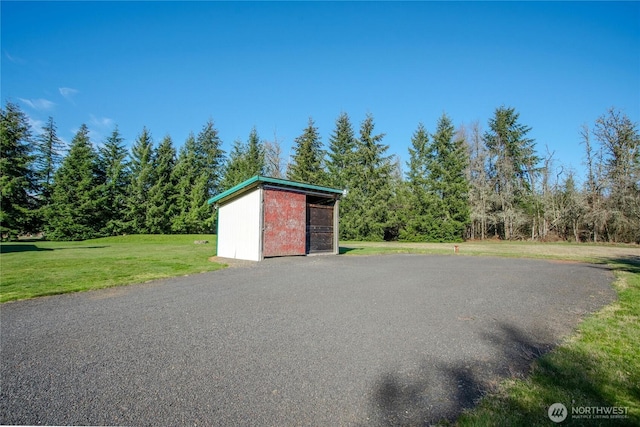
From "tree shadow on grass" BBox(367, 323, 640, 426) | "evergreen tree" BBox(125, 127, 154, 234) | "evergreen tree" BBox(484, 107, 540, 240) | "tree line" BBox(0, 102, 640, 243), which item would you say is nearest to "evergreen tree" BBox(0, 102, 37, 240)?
"tree line" BBox(0, 102, 640, 243)

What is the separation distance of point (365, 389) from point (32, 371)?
3005 millimetres

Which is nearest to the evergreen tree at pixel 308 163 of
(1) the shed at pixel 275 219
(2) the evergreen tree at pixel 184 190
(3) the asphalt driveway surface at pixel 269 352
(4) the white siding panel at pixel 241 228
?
(2) the evergreen tree at pixel 184 190

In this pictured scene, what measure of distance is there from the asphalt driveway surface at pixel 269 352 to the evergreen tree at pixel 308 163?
1069 inches

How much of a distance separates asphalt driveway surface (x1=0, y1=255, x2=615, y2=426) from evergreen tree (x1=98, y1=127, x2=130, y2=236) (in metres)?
30.0

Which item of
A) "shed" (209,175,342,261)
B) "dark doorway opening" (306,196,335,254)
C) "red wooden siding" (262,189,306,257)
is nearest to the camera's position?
"shed" (209,175,342,261)

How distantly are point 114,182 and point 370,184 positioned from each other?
87.9 feet

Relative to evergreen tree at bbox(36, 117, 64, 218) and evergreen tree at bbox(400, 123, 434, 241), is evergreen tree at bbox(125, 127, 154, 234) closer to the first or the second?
evergreen tree at bbox(36, 117, 64, 218)

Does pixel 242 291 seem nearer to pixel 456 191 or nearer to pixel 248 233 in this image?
pixel 248 233

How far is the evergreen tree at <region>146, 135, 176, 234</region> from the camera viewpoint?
Answer: 1250 inches

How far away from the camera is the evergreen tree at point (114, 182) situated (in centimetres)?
3090

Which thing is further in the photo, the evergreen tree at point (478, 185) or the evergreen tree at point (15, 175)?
the evergreen tree at point (478, 185)

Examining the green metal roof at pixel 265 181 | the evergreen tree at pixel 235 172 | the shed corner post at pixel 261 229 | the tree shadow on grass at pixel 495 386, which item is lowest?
the tree shadow on grass at pixel 495 386

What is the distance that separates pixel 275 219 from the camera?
1272 centimetres

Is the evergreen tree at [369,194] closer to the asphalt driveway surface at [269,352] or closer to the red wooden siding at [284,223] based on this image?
the red wooden siding at [284,223]
